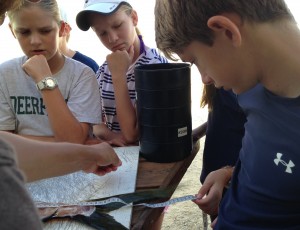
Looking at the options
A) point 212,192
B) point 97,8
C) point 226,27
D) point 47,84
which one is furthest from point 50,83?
point 226,27

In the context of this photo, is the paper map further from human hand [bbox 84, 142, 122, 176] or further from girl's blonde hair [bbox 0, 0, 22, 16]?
girl's blonde hair [bbox 0, 0, 22, 16]

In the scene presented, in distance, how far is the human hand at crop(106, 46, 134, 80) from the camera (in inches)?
69.2

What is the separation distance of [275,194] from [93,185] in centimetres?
55

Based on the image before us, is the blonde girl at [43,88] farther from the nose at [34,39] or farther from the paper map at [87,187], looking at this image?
the paper map at [87,187]

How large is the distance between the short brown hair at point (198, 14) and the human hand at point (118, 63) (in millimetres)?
743

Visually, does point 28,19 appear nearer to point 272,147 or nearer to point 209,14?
point 209,14

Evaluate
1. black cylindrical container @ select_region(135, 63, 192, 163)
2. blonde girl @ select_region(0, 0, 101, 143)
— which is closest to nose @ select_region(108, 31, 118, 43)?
blonde girl @ select_region(0, 0, 101, 143)

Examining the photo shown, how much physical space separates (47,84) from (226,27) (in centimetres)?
99

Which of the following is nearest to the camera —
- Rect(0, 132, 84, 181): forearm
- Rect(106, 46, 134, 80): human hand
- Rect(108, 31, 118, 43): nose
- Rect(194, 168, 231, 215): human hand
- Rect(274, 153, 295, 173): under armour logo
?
Rect(0, 132, 84, 181): forearm

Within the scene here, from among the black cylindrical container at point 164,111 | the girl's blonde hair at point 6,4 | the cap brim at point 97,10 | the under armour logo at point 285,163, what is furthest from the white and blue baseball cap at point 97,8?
the under armour logo at point 285,163

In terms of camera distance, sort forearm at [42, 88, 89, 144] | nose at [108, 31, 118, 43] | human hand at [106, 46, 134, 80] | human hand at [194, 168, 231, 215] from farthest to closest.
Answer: nose at [108, 31, 118, 43] → human hand at [106, 46, 134, 80] → forearm at [42, 88, 89, 144] → human hand at [194, 168, 231, 215]

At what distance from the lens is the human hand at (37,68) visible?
167 centimetres

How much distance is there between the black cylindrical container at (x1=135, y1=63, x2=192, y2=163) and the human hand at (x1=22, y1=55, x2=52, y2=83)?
0.52 m

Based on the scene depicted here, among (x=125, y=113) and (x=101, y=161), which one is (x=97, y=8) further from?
(x=101, y=161)
